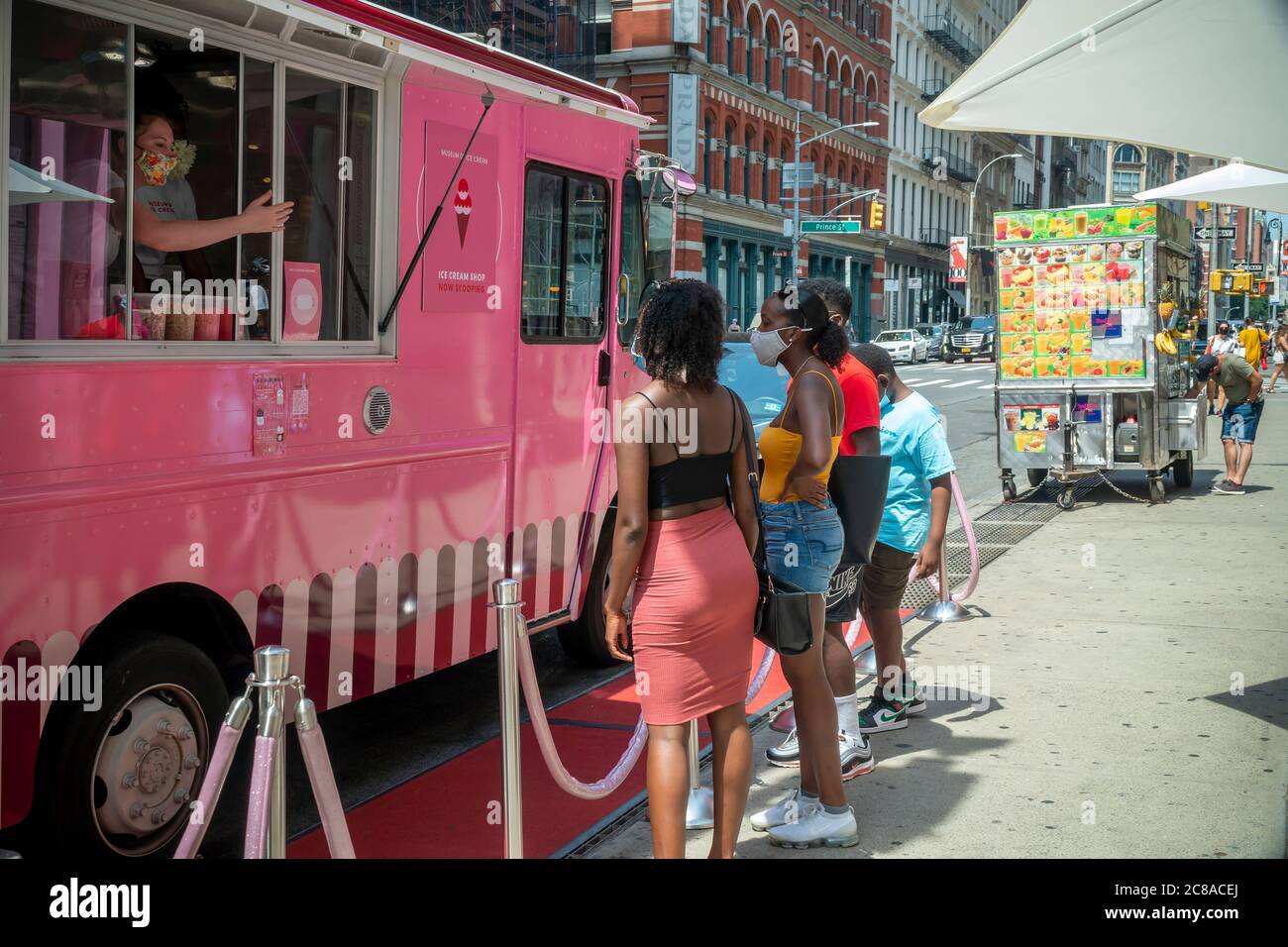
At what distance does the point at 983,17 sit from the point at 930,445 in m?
84.0

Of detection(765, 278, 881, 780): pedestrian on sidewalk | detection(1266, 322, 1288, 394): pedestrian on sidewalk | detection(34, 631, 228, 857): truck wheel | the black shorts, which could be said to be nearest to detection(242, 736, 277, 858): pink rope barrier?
detection(34, 631, 228, 857): truck wheel

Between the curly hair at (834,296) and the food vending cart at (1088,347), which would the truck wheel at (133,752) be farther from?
the food vending cart at (1088,347)

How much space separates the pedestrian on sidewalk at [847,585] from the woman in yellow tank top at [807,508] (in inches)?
15.6

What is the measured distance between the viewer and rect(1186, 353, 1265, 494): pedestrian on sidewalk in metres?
15.1

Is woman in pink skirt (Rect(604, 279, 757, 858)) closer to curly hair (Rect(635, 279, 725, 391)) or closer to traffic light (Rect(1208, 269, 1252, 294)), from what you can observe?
curly hair (Rect(635, 279, 725, 391))

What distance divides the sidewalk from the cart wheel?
3.53m

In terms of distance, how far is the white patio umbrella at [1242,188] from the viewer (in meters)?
8.09

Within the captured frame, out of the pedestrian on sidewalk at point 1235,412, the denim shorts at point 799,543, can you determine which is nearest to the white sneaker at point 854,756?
the denim shorts at point 799,543

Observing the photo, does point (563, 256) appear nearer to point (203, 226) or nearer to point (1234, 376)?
point (203, 226)

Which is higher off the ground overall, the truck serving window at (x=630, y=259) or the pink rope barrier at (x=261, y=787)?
the truck serving window at (x=630, y=259)

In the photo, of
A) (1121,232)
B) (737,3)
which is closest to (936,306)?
(737,3)

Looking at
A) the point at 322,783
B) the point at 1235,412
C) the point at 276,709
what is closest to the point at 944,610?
the point at 322,783

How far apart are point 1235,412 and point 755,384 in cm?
614
